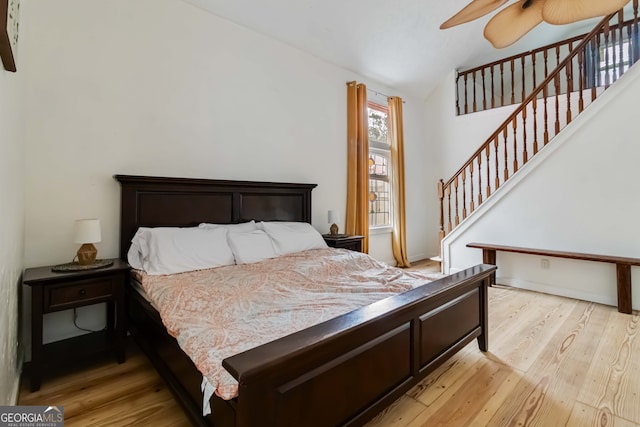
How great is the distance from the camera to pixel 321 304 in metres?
1.61

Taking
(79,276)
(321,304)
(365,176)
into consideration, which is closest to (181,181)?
(79,276)

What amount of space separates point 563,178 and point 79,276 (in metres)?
4.80

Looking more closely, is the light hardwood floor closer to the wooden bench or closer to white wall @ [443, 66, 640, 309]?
the wooden bench

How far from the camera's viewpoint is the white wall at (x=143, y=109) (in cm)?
228

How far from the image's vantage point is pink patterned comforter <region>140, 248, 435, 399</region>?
1.23 meters

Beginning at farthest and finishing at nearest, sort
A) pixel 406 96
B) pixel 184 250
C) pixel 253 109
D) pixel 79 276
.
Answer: pixel 406 96 < pixel 253 109 < pixel 184 250 < pixel 79 276

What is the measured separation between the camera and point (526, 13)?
84.9 inches

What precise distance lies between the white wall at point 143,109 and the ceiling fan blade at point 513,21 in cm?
221

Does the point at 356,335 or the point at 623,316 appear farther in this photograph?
the point at 623,316

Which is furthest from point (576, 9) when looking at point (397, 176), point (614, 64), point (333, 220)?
point (397, 176)

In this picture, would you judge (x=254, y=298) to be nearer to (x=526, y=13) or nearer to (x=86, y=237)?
(x=86, y=237)

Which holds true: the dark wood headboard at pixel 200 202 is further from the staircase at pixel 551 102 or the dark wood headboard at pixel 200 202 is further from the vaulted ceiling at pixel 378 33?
the staircase at pixel 551 102

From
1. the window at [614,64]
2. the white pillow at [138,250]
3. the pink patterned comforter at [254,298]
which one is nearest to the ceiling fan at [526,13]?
the pink patterned comforter at [254,298]

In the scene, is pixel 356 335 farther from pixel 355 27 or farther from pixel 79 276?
pixel 355 27
